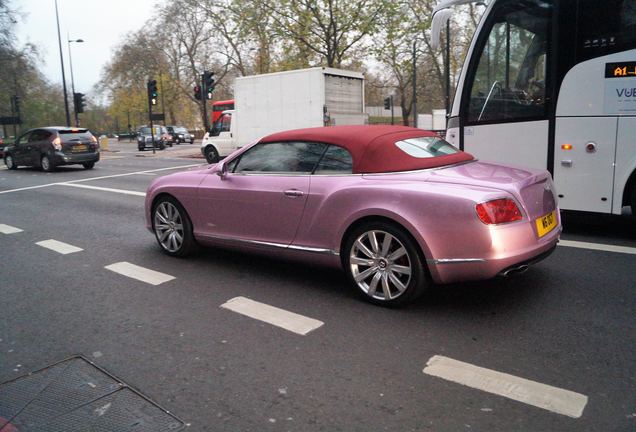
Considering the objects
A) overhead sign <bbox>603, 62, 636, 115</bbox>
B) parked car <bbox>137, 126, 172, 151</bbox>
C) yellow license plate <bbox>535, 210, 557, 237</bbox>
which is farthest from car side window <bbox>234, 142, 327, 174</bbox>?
parked car <bbox>137, 126, 172, 151</bbox>

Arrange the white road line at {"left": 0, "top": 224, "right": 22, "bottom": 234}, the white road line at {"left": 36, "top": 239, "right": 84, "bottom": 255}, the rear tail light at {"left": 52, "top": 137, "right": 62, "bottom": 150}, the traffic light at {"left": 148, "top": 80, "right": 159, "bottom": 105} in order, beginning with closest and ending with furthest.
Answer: the white road line at {"left": 36, "top": 239, "right": 84, "bottom": 255} < the white road line at {"left": 0, "top": 224, "right": 22, "bottom": 234} < the rear tail light at {"left": 52, "top": 137, "right": 62, "bottom": 150} < the traffic light at {"left": 148, "top": 80, "right": 159, "bottom": 105}

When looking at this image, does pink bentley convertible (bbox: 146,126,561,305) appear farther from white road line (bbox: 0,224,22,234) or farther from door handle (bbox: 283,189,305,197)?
white road line (bbox: 0,224,22,234)

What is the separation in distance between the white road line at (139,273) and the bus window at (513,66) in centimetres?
463

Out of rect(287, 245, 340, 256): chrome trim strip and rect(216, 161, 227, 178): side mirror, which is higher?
rect(216, 161, 227, 178): side mirror

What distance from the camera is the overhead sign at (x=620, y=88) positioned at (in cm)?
608

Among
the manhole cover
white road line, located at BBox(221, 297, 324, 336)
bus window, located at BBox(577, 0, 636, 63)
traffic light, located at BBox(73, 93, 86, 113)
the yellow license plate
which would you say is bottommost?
the manhole cover

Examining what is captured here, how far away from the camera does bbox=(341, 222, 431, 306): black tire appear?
13.4 ft

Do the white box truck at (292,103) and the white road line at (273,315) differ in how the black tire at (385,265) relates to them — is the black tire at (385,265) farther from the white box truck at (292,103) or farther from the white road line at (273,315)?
the white box truck at (292,103)

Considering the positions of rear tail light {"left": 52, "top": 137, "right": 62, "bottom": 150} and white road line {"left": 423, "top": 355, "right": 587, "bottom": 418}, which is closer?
white road line {"left": 423, "top": 355, "right": 587, "bottom": 418}

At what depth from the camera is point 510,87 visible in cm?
705

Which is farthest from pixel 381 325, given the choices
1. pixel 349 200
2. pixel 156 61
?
pixel 156 61

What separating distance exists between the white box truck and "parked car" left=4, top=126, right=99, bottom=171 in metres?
4.89

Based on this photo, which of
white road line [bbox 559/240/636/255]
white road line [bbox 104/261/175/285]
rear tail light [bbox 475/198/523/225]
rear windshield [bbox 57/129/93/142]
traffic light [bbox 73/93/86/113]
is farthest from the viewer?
traffic light [bbox 73/93/86/113]

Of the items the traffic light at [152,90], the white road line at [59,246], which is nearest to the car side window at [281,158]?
the white road line at [59,246]
